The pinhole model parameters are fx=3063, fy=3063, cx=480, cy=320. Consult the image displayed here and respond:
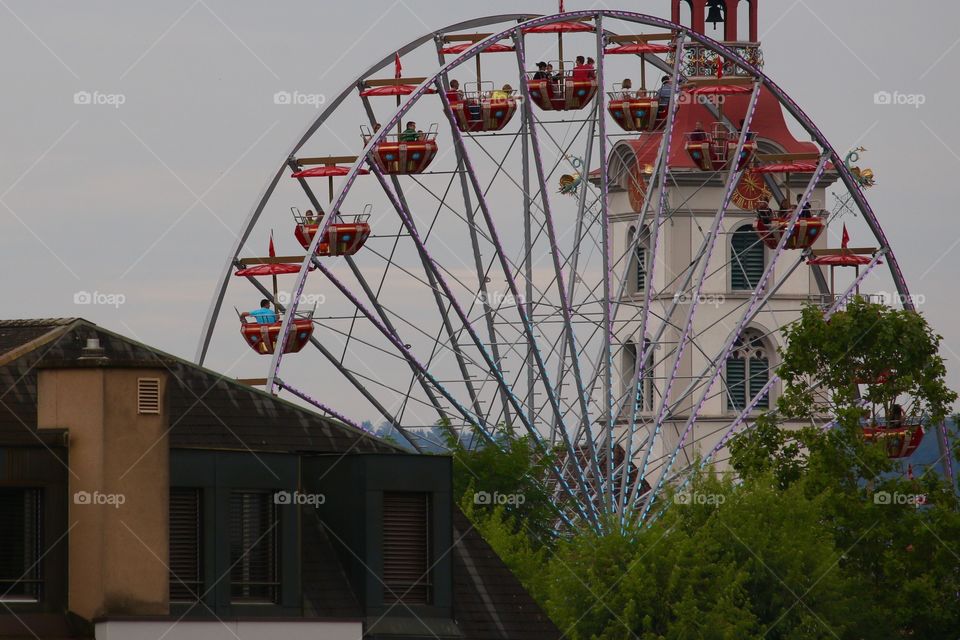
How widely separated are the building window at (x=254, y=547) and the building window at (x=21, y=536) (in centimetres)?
294

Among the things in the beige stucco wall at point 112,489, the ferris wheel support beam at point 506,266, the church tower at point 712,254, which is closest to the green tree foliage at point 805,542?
the ferris wheel support beam at point 506,266

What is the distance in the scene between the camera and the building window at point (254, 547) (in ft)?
132

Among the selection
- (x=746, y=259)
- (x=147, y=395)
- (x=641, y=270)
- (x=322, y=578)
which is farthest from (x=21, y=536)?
(x=641, y=270)

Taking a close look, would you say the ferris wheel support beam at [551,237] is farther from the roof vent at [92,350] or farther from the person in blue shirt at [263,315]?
the roof vent at [92,350]

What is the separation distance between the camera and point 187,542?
39594mm

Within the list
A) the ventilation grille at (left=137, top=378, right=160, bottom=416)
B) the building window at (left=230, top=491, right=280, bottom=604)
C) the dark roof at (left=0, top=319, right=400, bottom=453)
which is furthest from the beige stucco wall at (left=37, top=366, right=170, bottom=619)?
the building window at (left=230, top=491, right=280, bottom=604)

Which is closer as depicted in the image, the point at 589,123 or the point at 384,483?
the point at 384,483

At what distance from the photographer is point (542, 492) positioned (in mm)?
81062

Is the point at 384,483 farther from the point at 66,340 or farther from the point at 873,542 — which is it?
the point at 873,542

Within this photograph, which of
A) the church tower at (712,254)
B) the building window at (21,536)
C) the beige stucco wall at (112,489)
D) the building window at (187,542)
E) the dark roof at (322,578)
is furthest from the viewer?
the church tower at (712,254)

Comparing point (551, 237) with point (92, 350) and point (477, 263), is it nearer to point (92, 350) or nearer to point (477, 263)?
point (477, 263)

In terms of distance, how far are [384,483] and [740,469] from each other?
29.4 m

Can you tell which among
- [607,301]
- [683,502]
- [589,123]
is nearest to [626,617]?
[683,502]

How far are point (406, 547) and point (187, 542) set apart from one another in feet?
11.8
